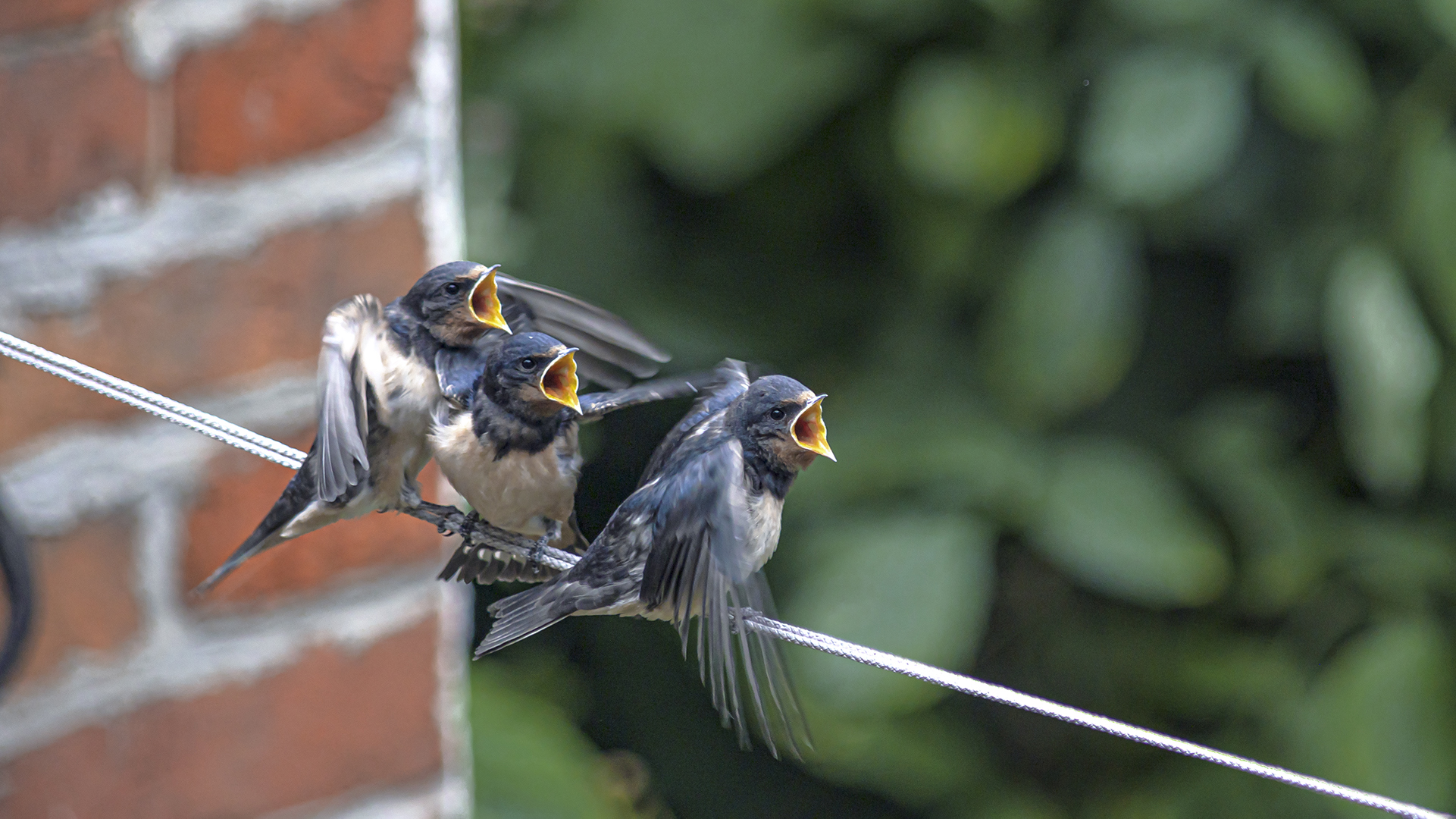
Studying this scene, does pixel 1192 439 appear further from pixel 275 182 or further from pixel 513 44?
pixel 275 182

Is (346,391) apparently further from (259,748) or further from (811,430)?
(259,748)

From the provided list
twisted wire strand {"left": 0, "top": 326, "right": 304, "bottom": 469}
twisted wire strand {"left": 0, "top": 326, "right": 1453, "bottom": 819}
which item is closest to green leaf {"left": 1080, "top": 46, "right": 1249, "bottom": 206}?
twisted wire strand {"left": 0, "top": 326, "right": 1453, "bottom": 819}

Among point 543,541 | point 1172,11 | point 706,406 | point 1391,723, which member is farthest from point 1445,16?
point 543,541

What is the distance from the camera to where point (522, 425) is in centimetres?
60

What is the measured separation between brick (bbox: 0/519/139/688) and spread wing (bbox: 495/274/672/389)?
22 cm

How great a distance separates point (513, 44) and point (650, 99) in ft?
0.61

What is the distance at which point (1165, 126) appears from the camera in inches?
52.7

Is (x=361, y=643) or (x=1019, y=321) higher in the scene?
(x=1019, y=321)

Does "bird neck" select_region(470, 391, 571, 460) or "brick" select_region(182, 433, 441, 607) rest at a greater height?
"bird neck" select_region(470, 391, 571, 460)

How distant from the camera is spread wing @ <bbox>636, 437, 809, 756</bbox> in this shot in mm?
455

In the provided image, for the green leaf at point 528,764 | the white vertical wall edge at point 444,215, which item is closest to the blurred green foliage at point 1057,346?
the green leaf at point 528,764

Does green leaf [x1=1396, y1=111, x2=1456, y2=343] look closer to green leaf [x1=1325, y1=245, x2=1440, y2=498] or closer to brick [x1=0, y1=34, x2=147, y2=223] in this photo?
green leaf [x1=1325, y1=245, x2=1440, y2=498]

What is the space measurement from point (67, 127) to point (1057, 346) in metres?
0.94

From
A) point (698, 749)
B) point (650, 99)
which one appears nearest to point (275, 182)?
point (650, 99)
